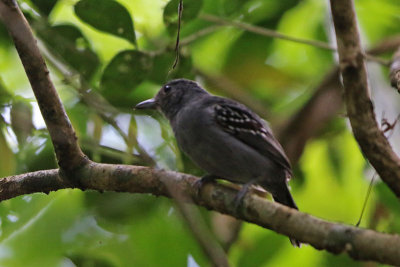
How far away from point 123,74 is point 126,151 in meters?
0.84

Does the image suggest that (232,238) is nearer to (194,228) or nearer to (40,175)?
A: (40,175)

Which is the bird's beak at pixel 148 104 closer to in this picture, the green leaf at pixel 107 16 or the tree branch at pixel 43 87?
the green leaf at pixel 107 16

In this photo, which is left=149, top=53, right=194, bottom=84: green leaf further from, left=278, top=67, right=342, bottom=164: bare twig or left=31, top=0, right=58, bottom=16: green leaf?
left=278, top=67, right=342, bottom=164: bare twig

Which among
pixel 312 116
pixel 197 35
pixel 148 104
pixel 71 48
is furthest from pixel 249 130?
pixel 71 48

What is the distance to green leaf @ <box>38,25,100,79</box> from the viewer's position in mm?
5137

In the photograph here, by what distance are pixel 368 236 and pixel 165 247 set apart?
2.48m

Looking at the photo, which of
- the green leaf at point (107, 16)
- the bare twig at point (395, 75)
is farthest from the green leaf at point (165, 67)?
the bare twig at point (395, 75)

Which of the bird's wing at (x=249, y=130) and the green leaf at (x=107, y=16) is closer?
the bird's wing at (x=249, y=130)

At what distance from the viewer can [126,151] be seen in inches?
175

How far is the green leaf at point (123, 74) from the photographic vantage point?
5.03m

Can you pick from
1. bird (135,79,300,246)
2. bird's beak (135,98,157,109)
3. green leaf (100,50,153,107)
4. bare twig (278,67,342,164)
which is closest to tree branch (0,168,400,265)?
bird (135,79,300,246)

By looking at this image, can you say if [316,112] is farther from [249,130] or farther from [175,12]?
[175,12]

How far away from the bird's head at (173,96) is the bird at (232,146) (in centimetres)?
32

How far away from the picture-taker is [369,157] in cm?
337
